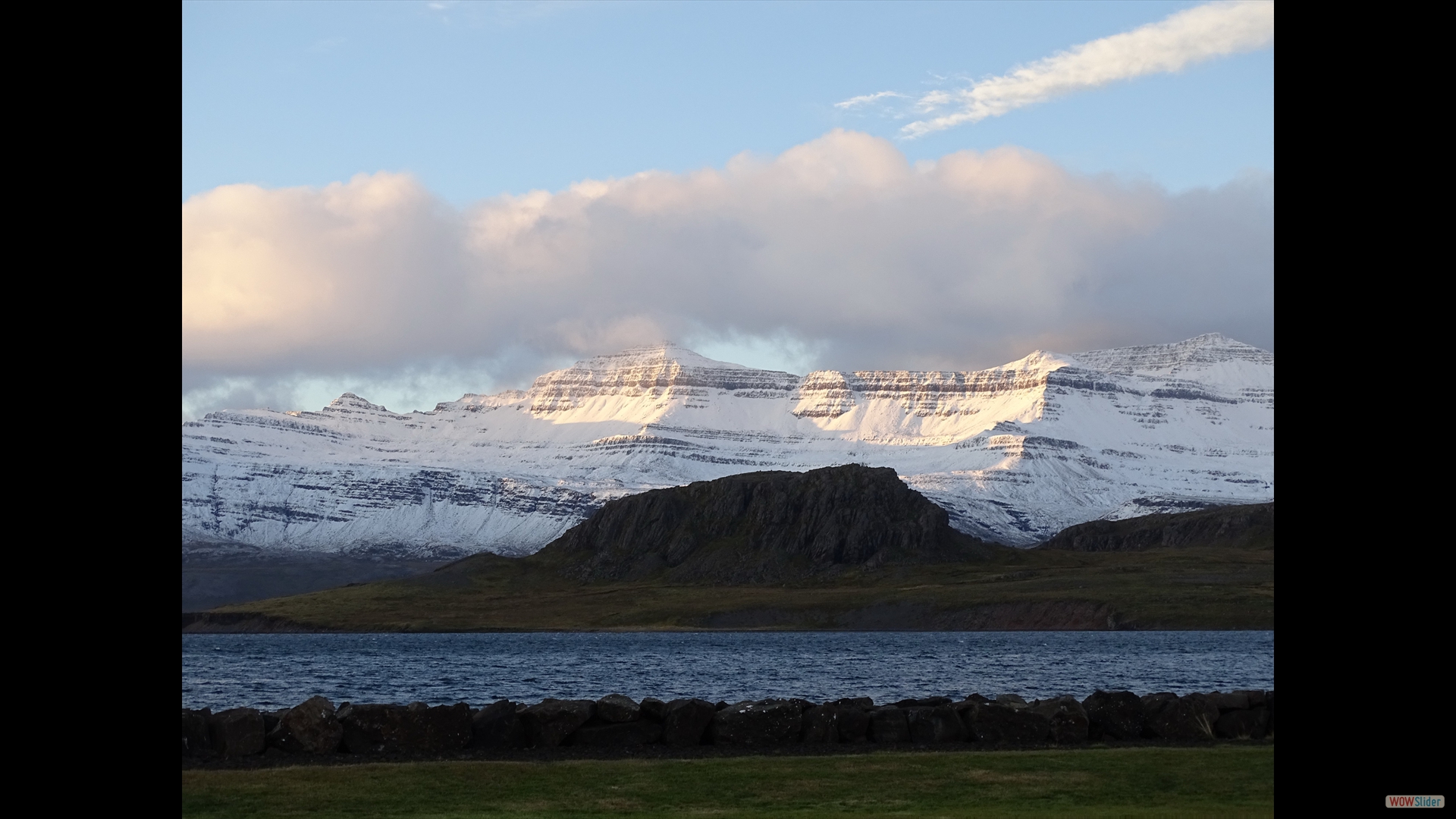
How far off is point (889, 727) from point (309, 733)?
545 inches

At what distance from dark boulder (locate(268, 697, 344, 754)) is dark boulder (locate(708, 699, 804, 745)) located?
29.3 feet

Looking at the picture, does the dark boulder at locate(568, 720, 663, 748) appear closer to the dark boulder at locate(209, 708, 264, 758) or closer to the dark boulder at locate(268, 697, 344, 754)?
the dark boulder at locate(268, 697, 344, 754)

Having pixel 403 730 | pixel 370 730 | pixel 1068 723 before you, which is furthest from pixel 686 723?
pixel 1068 723

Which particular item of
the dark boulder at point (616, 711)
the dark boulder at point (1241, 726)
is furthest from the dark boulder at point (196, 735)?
the dark boulder at point (1241, 726)

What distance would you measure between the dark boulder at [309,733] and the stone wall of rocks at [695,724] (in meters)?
0.03

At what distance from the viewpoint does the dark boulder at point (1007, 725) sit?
35.7 m

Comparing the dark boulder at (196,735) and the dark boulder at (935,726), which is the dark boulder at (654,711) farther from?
the dark boulder at (196,735)

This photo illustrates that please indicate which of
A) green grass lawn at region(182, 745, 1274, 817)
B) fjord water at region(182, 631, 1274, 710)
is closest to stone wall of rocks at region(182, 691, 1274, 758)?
green grass lawn at region(182, 745, 1274, 817)

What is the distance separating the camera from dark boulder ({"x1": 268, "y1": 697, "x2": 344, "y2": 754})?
34.4m
